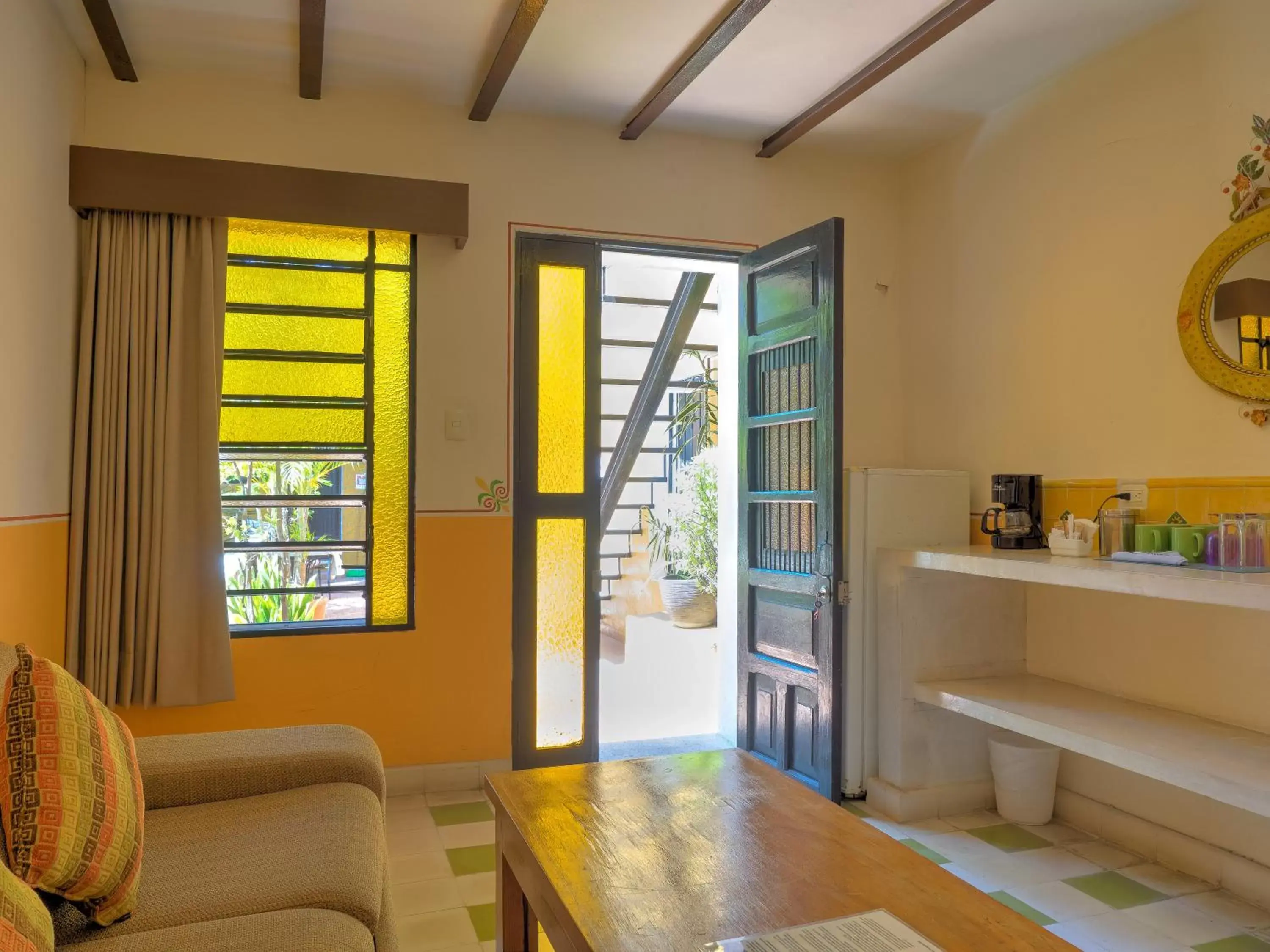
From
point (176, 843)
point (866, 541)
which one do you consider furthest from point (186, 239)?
point (866, 541)

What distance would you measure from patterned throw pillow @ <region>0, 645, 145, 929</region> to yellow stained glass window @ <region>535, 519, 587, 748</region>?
2275 mm

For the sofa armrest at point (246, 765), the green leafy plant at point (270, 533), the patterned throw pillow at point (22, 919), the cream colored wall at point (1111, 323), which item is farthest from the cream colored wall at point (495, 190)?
the patterned throw pillow at point (22, 919)

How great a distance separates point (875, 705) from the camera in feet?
11.6

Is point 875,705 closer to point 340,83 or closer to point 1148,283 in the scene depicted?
point 1148,283

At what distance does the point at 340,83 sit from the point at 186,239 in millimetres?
848

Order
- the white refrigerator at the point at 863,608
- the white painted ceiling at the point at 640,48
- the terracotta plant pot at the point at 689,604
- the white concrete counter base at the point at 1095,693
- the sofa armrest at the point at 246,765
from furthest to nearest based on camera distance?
the terracotta plant pot at the point at 689,604 < the white refrigerator at the point at 863,608 < the white painted ceiling at the point at 640,48 < the white concrete counter base at the point at 1095,693 < the sofa armrest at the point at 246,765

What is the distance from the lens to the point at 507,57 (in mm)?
3129

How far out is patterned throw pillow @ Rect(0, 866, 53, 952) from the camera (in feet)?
3.45

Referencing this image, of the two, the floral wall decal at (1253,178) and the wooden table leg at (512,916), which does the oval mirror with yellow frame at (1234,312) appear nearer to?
the floral wall decal at (1253,178)

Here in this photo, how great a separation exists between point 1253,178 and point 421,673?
3325 mm

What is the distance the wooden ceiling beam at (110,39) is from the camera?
283 cm

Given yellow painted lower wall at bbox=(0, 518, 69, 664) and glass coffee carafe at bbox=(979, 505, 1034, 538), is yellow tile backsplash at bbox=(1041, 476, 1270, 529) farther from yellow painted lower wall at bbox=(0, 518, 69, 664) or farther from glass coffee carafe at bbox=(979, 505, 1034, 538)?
yellow painted lower wall at bbox=(0, 518, 69, 664)

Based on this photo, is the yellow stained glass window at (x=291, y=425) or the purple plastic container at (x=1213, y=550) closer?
the purple plastic container at (x=1213, y=550)

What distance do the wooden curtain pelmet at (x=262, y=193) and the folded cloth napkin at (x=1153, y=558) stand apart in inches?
101
